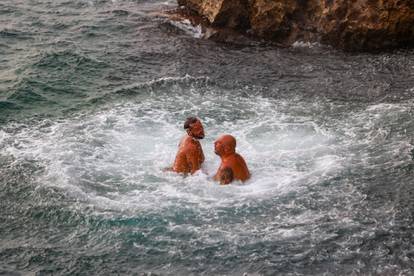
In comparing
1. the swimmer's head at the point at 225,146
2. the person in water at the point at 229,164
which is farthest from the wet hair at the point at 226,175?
the swimmer's head at the point at 225,146

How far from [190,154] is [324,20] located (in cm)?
822

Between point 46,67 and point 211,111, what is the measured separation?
5342 millimetres

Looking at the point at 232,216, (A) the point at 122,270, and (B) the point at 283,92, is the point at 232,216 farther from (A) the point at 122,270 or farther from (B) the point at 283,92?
(B) the point at 283,92

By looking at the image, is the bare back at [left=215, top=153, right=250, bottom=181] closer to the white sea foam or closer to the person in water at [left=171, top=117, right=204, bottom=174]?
the white sea foam

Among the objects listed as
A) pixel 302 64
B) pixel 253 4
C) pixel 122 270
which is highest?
pixel 253 4

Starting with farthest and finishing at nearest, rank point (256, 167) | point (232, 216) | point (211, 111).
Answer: point (211, 111), point (256, 167), point (232, 216)

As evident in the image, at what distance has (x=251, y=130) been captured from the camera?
43.5 ft

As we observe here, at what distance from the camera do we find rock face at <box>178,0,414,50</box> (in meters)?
16.8

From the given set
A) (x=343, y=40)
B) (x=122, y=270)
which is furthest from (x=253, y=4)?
(x=122, y=270)

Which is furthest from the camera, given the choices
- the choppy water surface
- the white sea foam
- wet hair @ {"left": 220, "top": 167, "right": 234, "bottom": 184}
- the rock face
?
the rock face

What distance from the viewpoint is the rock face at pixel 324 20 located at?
55.2ft

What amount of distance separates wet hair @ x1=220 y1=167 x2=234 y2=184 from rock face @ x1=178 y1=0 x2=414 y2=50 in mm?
8063

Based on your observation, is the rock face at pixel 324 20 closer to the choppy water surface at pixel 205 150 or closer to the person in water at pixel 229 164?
the choppy water surface at pixel 205 150

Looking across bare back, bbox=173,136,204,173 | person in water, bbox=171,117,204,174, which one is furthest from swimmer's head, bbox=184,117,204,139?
bare back, bbox=173,136,204,173
